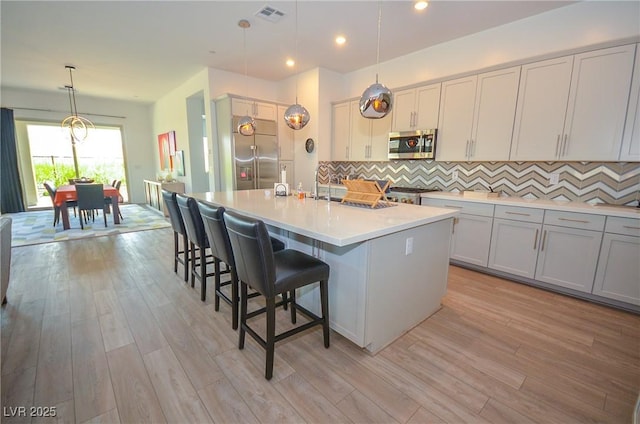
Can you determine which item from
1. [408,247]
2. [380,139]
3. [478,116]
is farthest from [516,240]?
[380,139]

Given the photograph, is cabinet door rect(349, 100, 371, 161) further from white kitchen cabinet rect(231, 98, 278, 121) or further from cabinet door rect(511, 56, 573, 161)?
cabinet door rect(511, 56, 573, 161)

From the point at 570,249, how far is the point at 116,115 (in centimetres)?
1019

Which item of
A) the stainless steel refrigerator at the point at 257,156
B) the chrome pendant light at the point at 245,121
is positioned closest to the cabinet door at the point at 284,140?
the stainless steel refrigerator at the point at 257,156

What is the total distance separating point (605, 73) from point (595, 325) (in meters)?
2.30

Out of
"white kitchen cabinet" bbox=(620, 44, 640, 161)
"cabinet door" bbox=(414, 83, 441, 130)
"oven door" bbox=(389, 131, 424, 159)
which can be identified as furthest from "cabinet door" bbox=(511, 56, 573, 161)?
"oven door" bbox=(389, 131, 424, 159)

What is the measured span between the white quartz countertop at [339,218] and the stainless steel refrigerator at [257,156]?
241 centimetres

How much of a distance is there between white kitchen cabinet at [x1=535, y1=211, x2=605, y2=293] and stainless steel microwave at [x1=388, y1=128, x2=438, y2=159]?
162 centimetres

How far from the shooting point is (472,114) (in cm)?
349

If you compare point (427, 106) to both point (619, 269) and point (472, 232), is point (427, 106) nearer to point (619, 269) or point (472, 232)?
point (472, 232)

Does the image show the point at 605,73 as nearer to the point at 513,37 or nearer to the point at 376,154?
the point at 513,37

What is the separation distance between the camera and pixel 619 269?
2451 millimetres

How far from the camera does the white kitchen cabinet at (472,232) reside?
3193mm

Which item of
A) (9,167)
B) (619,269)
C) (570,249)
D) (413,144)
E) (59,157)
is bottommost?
(619,269)

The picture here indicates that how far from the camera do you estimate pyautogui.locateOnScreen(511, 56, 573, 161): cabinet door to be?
2850 millimetres
